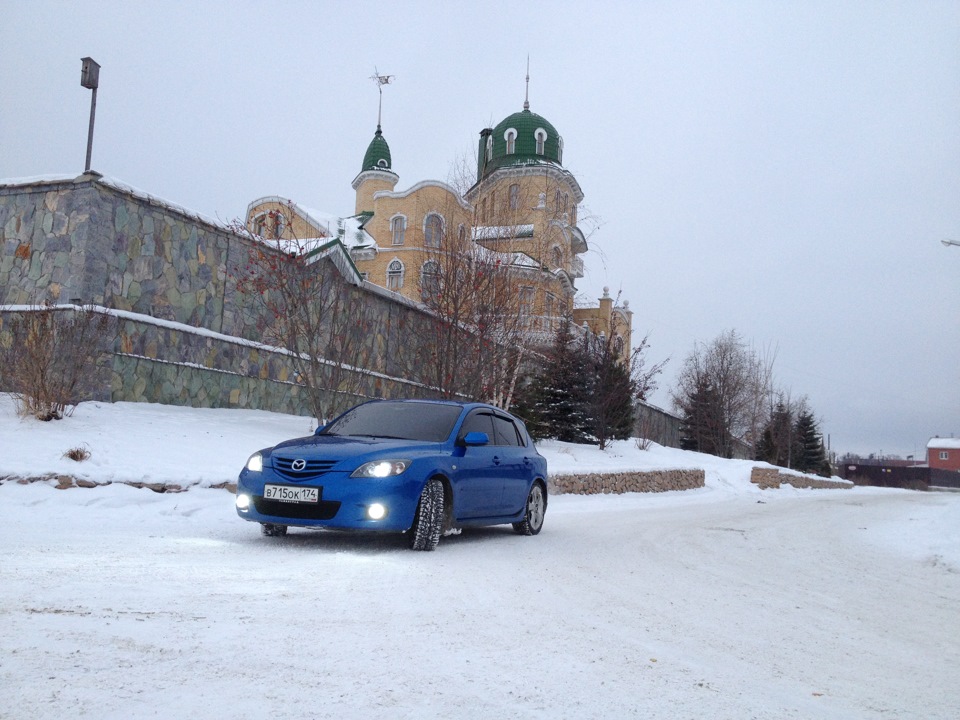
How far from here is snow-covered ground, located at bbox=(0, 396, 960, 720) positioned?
3676mm

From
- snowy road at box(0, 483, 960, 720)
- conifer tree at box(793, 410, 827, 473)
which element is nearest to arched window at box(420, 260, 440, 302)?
snowy road at box(0, 483, 960, 720)

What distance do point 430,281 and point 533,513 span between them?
34.6ft

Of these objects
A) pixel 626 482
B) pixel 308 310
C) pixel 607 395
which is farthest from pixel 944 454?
pixel 308 310

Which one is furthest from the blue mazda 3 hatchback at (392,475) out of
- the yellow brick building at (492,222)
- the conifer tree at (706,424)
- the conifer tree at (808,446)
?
the conifer tree at (808,446)

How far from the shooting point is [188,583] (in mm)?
5695

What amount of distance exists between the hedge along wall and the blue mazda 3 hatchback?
614 centimetres

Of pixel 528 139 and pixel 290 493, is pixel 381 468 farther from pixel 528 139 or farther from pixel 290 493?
pixel 528 139

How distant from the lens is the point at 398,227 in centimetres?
5184

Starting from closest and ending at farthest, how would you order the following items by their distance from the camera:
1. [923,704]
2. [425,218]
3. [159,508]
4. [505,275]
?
[923,704], [159,508], [505,275], [425,218]

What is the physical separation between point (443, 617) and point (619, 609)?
4.57ft

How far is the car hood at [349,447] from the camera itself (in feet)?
26.2

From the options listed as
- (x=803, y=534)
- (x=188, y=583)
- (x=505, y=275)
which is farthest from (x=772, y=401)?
(x=188, y=583)

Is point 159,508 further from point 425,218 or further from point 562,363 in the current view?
point 425,218

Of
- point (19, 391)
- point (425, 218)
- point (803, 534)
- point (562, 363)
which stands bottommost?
point (803, 534)
